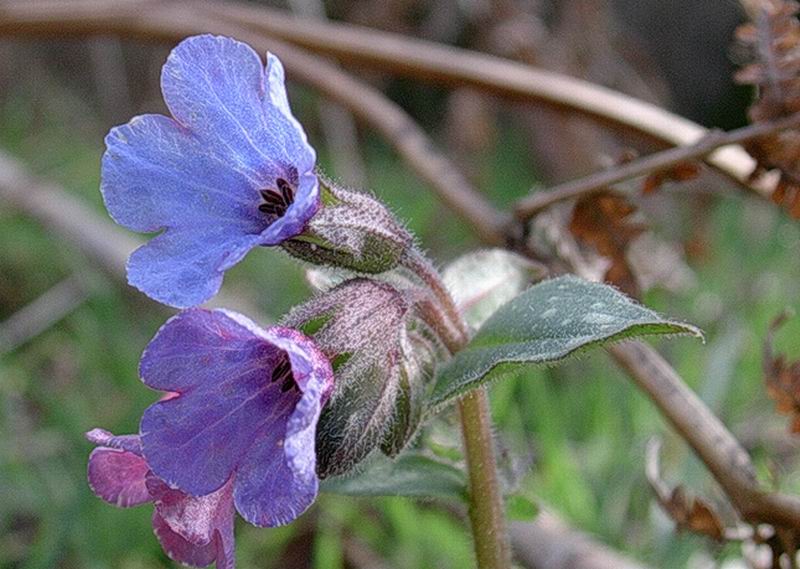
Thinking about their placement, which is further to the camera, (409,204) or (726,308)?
(409,204)

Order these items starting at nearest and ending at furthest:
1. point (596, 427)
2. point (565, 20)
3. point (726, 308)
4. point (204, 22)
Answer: point (596, 427) → point (204, 22) → point (726, 308) → point (565, 20)

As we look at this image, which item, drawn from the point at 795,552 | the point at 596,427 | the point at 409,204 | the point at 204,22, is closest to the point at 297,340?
the point at 795,552

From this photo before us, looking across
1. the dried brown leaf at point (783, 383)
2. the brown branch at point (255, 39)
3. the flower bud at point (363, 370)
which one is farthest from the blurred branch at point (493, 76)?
the flower bud at point (363, 370)

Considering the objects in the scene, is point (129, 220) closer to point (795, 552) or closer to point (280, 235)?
point (280, 235)

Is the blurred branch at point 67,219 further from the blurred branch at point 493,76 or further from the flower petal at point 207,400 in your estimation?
the flower petal at point 207,400

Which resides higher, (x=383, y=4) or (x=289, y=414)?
(x=289, y=414)

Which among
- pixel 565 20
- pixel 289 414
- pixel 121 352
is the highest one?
pixel 289 414

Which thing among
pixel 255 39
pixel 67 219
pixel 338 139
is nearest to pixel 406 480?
pixel 255 39

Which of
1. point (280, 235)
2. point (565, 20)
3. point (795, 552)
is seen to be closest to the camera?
point (280, 235)
